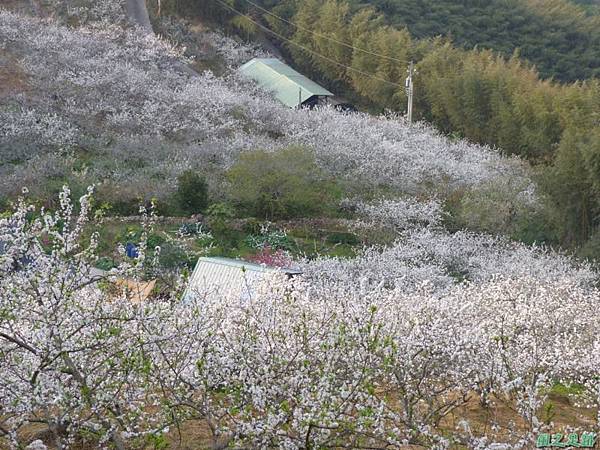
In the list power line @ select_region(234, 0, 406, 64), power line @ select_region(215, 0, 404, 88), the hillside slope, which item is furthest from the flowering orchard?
the hillside slope

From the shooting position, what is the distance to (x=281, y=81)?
2930cm

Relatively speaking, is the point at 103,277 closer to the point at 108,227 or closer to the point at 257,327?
the point at 257,327

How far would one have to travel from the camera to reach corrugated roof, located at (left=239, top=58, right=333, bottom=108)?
28.2 metres

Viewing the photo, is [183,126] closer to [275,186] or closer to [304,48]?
[275,186]

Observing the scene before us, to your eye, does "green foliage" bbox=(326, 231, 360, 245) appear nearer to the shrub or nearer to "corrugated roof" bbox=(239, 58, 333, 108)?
the shrub

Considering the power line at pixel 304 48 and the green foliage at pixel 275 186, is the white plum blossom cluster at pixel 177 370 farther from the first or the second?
the power line at pixel 304 48

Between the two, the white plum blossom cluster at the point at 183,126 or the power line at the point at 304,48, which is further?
the power line at the point at 304,48

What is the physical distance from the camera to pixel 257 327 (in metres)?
5.40

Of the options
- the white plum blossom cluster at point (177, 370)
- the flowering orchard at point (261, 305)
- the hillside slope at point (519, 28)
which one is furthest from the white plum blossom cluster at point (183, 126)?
the white plum blossom cluster at point (177, 370)

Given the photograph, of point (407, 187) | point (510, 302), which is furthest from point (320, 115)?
point (510, 302)

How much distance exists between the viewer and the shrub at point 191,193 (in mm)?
17141

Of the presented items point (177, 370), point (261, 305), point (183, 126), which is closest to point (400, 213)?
point (183, 126)

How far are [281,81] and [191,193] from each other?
42.8 feet

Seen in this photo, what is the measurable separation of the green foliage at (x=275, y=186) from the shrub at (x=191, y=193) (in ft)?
2.80
